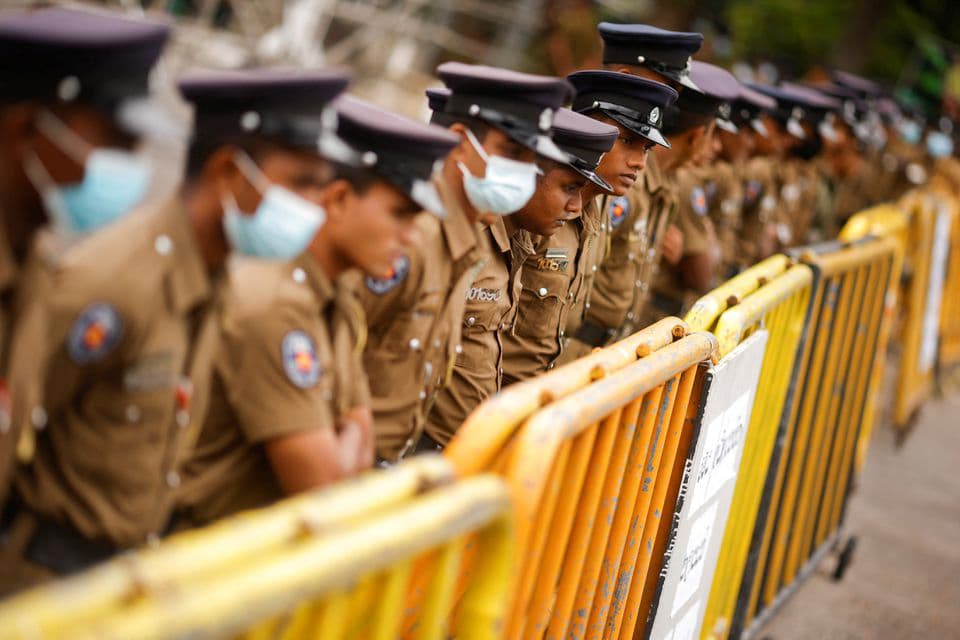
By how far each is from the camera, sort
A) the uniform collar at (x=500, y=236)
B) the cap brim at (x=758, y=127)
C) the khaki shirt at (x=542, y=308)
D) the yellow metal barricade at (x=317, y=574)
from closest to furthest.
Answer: the yellow metal barricade at (x=317, y=574)
the uniform collar at (x=500, y=236)
the khaki shirt at (x=542, y=308)
the cap brim at (x=758, y=127)

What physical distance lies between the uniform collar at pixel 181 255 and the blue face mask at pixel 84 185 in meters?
0.20

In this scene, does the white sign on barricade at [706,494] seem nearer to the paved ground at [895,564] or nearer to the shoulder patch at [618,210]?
the shoulder patch at [618,210]

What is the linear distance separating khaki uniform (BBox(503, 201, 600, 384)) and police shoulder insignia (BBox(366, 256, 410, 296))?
4.35 feet

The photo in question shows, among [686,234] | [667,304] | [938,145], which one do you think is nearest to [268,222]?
[686,234]

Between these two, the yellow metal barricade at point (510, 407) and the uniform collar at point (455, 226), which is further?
the uniform collar at point (455, 226)

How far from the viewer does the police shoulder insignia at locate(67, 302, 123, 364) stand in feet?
8.02

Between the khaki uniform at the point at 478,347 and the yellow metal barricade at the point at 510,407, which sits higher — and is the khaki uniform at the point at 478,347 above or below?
below

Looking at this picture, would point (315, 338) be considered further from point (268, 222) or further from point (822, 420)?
point (822, 420)

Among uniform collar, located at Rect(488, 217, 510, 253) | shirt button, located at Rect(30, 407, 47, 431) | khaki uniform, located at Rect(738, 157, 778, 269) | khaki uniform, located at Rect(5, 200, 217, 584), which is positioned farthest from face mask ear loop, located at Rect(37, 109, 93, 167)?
khaki uniform, located at Rect(738, 157, 778, 269)

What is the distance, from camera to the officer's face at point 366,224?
3107mm

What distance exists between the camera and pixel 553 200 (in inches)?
176

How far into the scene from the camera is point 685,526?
4.05 meters

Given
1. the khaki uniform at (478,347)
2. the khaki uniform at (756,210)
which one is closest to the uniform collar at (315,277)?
the khaki uniform at (478,347)

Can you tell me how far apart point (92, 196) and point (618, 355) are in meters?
1.54
